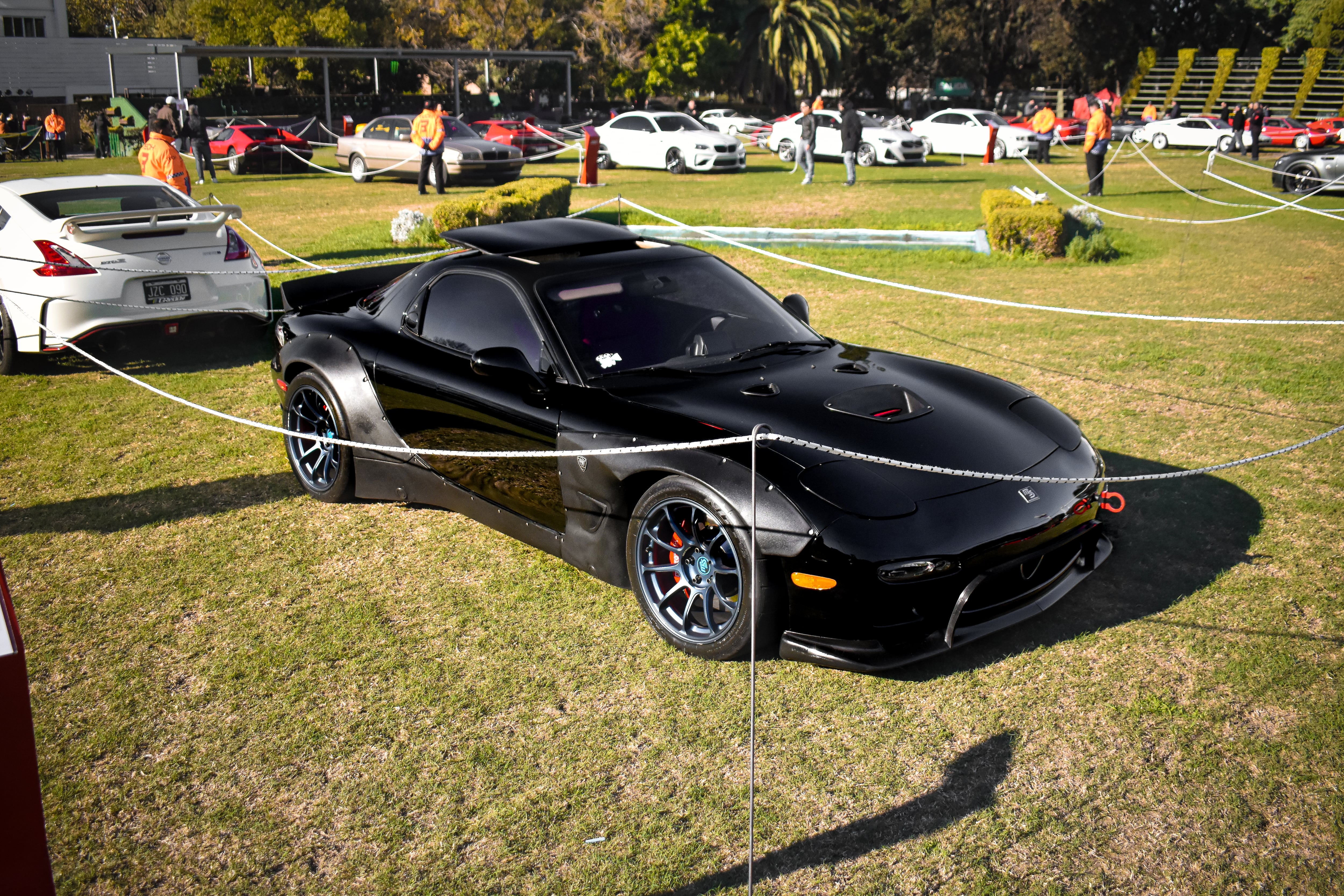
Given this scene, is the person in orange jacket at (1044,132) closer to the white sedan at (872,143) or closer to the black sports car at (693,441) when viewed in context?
the white sedan at (872,143)

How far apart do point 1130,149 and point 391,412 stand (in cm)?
3563

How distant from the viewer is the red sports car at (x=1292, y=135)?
3341 cm

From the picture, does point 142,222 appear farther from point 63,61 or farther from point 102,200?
point 63,61

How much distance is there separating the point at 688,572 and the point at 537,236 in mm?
2223

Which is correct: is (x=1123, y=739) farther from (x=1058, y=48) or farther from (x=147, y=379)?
(x=1058, y=48)

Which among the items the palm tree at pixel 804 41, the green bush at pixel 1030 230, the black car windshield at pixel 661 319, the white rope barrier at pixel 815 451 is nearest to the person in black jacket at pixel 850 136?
the green bush at pixel 1030 230

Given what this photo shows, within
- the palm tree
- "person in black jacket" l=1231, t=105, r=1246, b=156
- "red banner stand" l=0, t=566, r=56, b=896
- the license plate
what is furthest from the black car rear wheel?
the palm tree

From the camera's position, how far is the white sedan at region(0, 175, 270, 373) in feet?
25.7

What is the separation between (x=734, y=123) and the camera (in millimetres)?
46094

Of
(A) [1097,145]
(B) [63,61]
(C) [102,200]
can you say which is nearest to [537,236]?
(C) [102,200]

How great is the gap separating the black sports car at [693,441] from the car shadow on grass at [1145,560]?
8.9 inches

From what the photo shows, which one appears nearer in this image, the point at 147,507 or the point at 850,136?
the point at 147,507

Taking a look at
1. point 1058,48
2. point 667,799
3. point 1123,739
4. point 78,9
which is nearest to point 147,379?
point 667,799

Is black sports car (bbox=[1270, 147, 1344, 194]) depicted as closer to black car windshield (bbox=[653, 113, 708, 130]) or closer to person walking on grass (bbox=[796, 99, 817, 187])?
person walking on grass (bbox=[796, 99, 817, 187])
